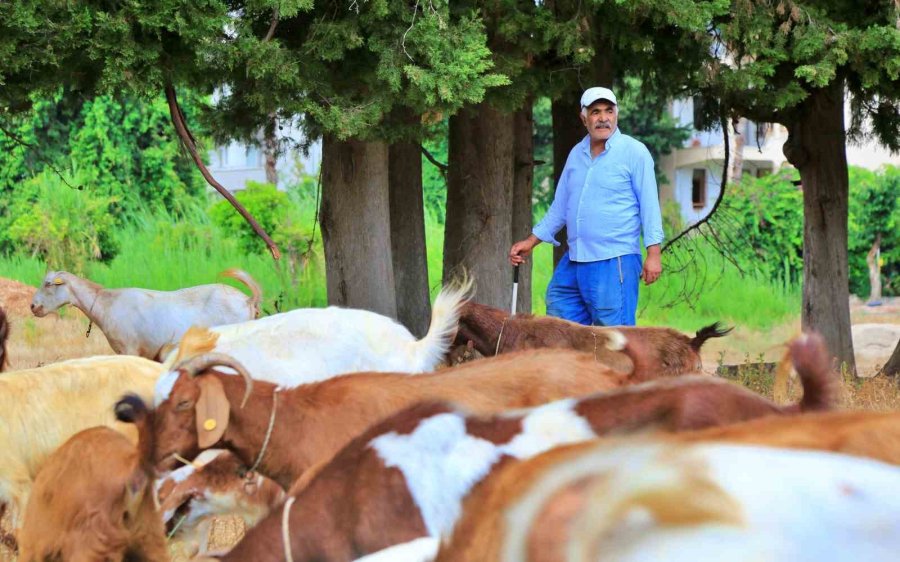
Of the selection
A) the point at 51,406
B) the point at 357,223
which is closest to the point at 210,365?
the point at 51,406

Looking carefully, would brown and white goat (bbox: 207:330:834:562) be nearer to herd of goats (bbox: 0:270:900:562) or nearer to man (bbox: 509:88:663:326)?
herd of goats (bbox: 0:270:900:562)

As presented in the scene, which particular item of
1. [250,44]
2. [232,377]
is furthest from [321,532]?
[250,44]

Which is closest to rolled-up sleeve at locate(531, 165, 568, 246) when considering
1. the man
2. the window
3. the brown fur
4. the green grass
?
the man

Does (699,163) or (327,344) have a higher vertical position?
(699,163)

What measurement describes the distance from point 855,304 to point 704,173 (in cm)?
1086

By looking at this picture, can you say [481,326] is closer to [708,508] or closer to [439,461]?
[439,461]

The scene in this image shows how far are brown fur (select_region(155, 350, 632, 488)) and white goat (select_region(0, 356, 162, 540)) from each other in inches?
42.0

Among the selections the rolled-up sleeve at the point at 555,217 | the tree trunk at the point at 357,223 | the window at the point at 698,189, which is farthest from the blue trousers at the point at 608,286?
the window at the point at 698,189

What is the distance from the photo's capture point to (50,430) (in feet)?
19.4

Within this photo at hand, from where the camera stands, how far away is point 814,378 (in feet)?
14.3

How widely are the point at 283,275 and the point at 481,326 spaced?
8.78 m

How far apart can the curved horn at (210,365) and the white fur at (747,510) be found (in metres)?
3.28

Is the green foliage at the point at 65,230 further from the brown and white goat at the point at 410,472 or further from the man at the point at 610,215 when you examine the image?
the brown and white goat at the point at 410,472

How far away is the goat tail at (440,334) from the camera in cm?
705
